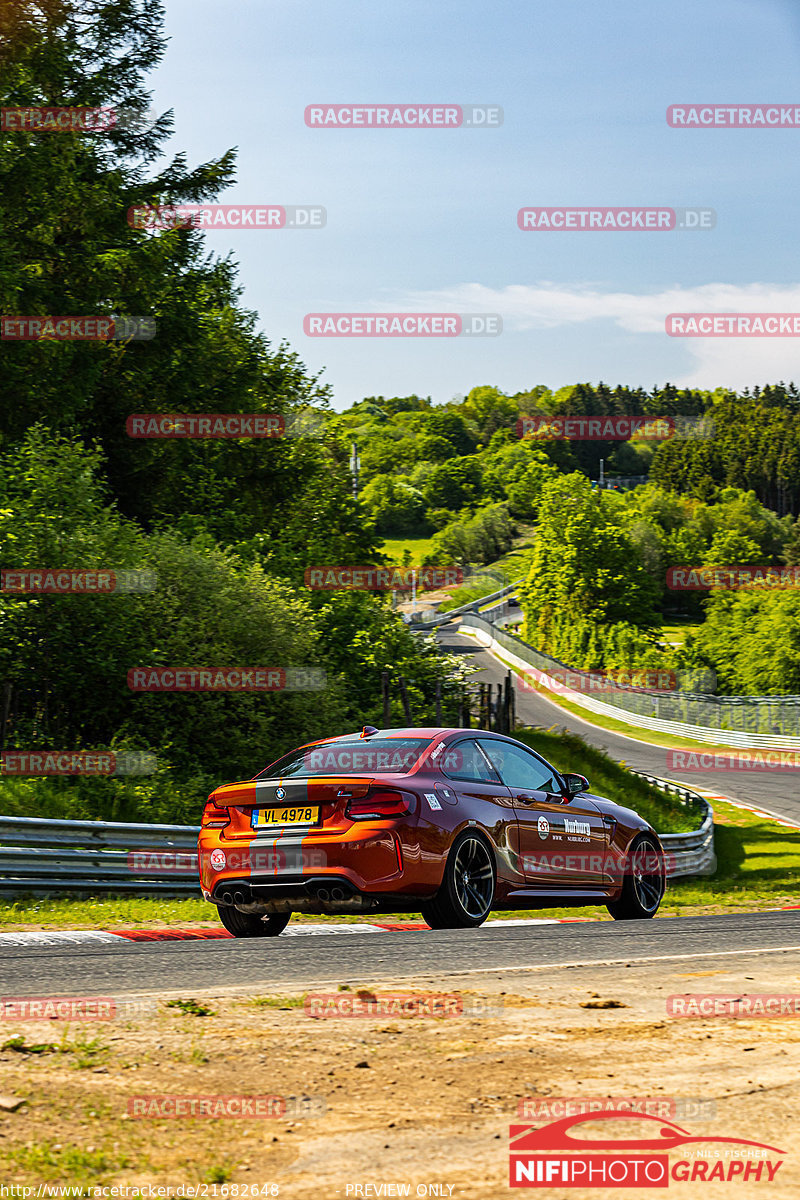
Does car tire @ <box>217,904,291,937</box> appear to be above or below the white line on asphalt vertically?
below

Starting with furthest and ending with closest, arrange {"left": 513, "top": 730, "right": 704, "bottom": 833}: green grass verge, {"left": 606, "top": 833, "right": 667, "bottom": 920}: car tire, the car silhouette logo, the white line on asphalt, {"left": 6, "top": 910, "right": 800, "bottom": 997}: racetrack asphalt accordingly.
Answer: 1. {"left": 513, "top": 730, "right": 704, "bottom": 833}: green grass verge
2. {"left": 606, "top": 833, "right": 667, "bottom": 920}: car tire
3. the white line on asphalt
4. {"left": 6, "top": 910, "right": 800, "bottom": 997}: racetrack asphalt
5. the car silhouette logo

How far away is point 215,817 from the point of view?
29.2 feet

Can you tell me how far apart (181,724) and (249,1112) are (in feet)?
56.1

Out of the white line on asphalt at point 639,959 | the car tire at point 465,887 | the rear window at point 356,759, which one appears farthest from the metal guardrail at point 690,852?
the rear window at point 356,759

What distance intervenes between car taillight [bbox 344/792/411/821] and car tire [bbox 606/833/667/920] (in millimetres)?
3247

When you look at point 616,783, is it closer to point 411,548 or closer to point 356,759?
point 356,759

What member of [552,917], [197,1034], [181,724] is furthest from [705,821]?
[197,1034]

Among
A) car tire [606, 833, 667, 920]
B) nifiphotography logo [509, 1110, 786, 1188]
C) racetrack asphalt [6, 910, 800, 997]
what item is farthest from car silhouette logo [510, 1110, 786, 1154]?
car tire [606, 833, 667, 920]

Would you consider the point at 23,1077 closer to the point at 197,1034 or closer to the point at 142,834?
the point at 197,1034

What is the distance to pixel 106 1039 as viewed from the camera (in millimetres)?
4707

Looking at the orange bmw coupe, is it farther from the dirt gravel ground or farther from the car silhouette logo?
the car silhouette logo

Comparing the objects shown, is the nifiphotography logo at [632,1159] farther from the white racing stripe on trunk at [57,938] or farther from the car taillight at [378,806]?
the white racing stripe on trunk at [57,938]

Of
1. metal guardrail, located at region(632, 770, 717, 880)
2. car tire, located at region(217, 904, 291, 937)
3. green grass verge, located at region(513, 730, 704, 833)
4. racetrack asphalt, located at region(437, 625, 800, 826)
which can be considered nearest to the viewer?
car tire, located at region(217, 904, 291, 937)

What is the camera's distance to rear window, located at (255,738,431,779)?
28.7 feet
